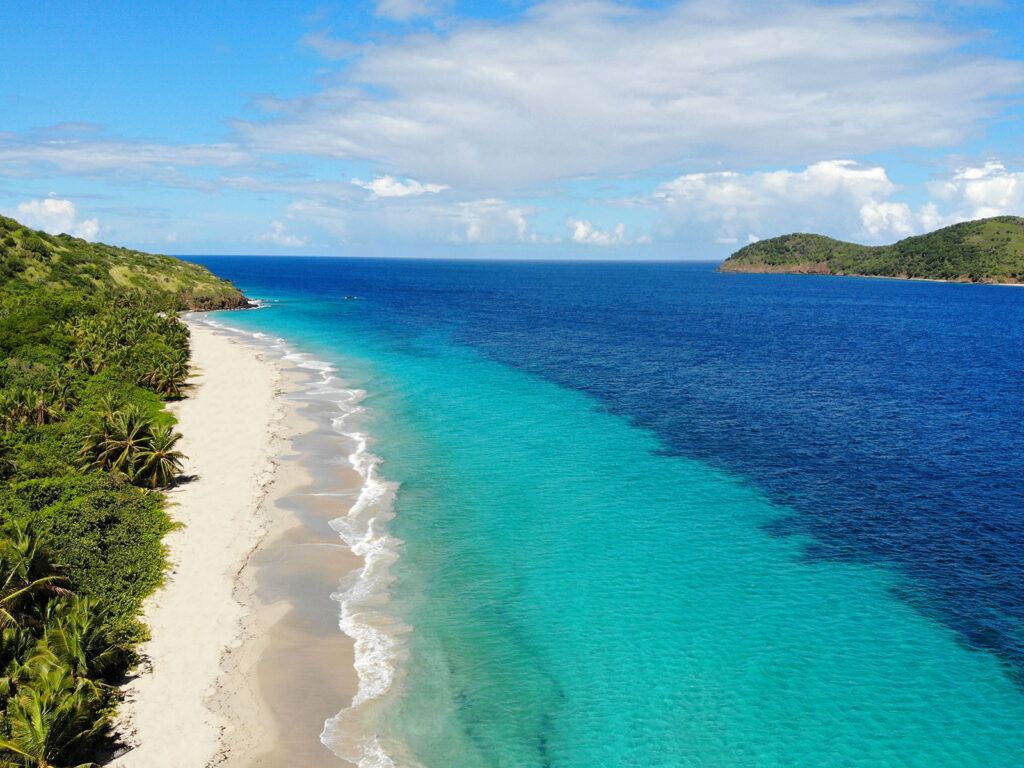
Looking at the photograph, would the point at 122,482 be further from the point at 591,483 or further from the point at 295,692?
the point at 591,483

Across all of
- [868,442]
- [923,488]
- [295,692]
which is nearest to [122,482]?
[295,692]

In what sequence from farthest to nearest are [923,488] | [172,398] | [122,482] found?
[172,398] < [923,488] < [122,482]

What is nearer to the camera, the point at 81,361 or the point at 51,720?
the point at 51,720

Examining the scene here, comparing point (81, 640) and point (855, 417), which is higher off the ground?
point (855, 417)

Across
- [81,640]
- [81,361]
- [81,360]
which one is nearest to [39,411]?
[81,361]

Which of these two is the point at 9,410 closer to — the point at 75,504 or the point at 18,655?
the point at 75,504

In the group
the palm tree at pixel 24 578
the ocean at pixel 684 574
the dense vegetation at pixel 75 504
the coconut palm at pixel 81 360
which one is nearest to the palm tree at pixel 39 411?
the dense vegetation at pixel 75 504
